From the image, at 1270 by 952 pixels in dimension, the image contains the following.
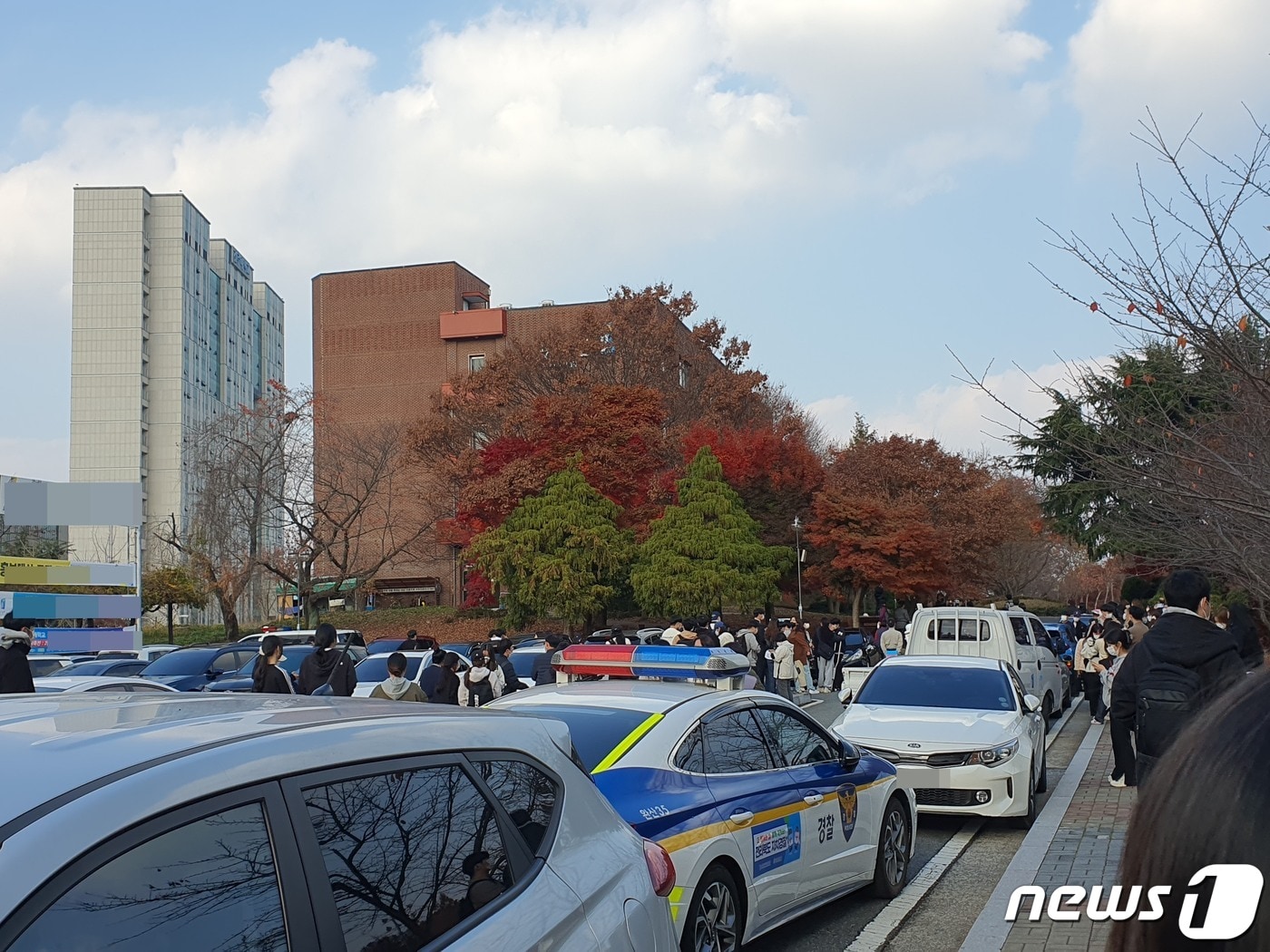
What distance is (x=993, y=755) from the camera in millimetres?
10820

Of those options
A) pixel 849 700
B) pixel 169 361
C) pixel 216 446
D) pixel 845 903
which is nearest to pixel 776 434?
pixel 216 446

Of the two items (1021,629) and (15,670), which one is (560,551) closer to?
(1021,629)

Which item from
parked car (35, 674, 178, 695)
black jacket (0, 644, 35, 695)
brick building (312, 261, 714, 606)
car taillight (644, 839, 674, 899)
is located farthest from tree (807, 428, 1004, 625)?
car taillight (644, 839, 674, 899)

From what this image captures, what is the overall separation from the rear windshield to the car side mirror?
1817 mm

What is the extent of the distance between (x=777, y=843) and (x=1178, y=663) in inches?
97.9

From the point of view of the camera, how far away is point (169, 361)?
102 m

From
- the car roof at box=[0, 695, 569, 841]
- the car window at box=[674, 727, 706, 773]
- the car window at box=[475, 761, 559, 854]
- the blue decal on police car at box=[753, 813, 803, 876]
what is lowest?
the blue decal on police car at box=[753, 813, 803, 876]

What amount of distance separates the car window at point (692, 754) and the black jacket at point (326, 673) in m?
6.38

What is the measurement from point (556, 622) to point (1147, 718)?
4284 cm

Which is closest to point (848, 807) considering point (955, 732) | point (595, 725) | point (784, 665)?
point (595, 725)

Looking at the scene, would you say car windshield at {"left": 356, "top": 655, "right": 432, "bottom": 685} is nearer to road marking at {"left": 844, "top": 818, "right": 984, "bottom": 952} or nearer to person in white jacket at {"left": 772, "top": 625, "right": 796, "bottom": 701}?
person in white jacket at {"left": 772, "top": 625, "right": 796, "bottom": 701}

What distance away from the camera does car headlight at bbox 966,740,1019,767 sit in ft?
35.3

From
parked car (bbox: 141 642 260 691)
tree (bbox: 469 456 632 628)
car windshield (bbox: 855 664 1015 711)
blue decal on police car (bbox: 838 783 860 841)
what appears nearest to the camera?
blue decal on police car (bbox: 838 783 860 841)

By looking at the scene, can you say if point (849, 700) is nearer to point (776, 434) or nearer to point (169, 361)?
point (776, 434)
